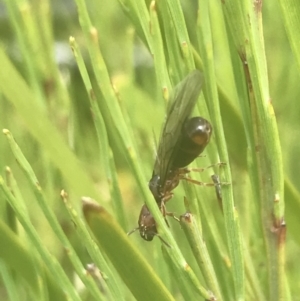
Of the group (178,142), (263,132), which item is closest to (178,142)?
(178,142)

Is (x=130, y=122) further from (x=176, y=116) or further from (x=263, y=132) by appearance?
(x=263, y=132)

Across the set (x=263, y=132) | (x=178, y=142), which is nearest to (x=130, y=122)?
(x=178, y=142)

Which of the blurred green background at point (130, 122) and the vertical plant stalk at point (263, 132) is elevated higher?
the blurred green background at point (130, 122)

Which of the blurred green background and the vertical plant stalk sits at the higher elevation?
the blurred green background

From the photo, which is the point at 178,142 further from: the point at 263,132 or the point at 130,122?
the point at 263,132

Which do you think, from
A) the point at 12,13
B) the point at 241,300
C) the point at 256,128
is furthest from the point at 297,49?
the point at 12,13

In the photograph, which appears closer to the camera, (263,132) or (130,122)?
(263,132)

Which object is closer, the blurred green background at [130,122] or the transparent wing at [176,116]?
the transparent wing at [176,116]
